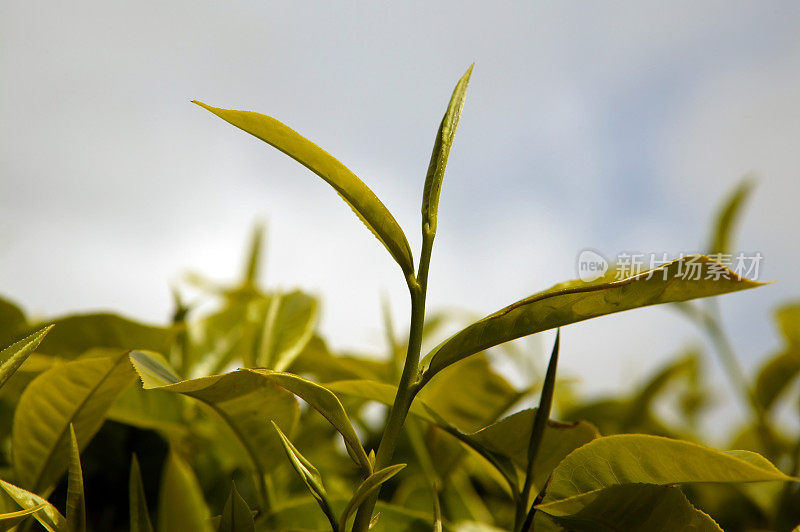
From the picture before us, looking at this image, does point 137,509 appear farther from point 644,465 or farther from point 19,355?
point 644,465

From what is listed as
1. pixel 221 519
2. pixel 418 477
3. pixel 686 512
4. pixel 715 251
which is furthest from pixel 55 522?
pixel 715 251

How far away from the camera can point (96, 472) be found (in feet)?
2.13

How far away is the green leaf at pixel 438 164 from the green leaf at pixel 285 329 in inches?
9.1

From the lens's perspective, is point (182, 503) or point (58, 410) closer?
point (182, 503)

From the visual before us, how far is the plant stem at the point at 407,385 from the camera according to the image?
316mm

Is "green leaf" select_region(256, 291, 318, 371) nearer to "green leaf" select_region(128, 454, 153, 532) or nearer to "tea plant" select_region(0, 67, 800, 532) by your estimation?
"tea plant" select_region(0, 67, 800, 532)

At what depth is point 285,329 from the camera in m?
0.58

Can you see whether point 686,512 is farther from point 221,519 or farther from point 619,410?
point 619,410

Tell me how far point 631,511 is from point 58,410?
37cm

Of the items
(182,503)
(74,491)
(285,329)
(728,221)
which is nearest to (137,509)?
(74,491)

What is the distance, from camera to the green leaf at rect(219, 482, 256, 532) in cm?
31

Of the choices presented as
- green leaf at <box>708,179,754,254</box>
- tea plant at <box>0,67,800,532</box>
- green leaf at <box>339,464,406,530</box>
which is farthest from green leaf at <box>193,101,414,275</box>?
green leaf at <box>708,179,754,254</box>

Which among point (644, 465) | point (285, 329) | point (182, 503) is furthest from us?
point (285, 329)

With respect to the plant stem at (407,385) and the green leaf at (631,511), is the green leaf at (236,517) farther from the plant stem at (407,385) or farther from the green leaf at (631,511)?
the green leaf at (631,511)
